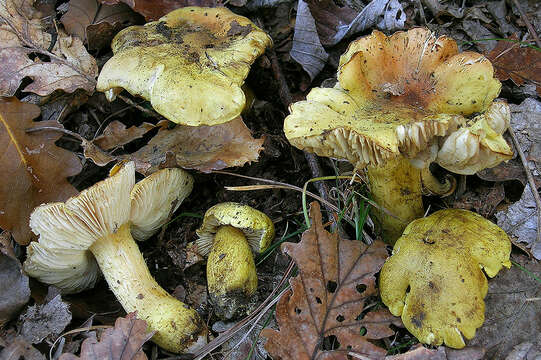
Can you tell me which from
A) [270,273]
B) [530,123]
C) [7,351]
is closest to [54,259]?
[7,351]

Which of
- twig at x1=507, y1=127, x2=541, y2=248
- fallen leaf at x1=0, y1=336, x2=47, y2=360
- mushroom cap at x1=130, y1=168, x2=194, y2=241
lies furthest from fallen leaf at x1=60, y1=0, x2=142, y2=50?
twig at x1=507, y1=127, x2=541, y2=248

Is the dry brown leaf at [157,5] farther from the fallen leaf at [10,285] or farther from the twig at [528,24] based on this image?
the twig at [528,24]

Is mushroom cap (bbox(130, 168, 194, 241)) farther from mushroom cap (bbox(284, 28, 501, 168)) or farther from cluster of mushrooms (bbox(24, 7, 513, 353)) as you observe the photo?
mushroom cap (bbox(284, 28, 501, 168))

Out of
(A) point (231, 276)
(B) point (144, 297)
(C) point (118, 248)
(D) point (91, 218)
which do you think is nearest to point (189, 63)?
(D) point (91, 218)

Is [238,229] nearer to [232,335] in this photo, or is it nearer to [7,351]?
[232,335]

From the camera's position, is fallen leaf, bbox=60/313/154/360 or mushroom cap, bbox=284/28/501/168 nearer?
mushroom cap, bbox=284/28/501/168

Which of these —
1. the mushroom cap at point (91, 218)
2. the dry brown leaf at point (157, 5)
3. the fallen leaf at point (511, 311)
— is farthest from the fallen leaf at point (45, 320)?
the fallen leaf at point (511, 311)
